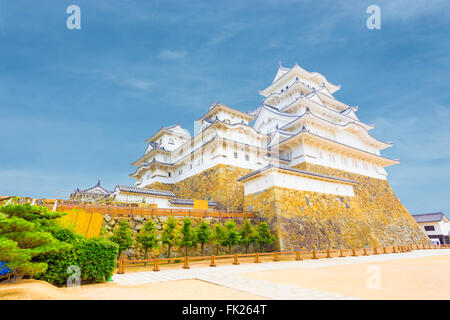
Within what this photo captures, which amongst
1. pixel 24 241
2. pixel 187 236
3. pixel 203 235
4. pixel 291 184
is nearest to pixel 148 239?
pixel 187 236

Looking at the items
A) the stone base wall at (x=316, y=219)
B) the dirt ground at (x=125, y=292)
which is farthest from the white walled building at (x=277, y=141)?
the dirt ground at (x=125, y=292)

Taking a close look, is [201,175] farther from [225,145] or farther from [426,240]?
[426,240]

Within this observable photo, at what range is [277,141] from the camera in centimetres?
2475

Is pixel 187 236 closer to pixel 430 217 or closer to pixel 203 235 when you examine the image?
pixel 203 235

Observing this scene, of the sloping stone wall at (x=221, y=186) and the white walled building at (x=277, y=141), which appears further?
the white walled building at (x=277, y=141)

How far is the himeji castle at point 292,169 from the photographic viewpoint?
54.3ft

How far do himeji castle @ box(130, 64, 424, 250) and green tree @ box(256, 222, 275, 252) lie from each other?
0.64 meters

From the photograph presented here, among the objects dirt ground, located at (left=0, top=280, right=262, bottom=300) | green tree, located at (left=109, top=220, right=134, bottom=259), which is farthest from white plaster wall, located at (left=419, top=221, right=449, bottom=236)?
green tree, located at (left=109, top=220, right=134, bottom=259)

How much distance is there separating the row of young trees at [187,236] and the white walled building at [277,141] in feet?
27.9

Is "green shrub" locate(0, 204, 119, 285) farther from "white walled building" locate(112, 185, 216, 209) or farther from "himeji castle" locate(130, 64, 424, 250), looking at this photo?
"white walled building" locate(112, 185, 216, 209)

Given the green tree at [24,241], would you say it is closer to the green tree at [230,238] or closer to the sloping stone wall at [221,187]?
the green tree at [230,238]

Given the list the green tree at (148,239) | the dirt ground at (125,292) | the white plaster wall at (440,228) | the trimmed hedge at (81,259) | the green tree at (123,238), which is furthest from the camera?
the white plaster wall at (440,228)
